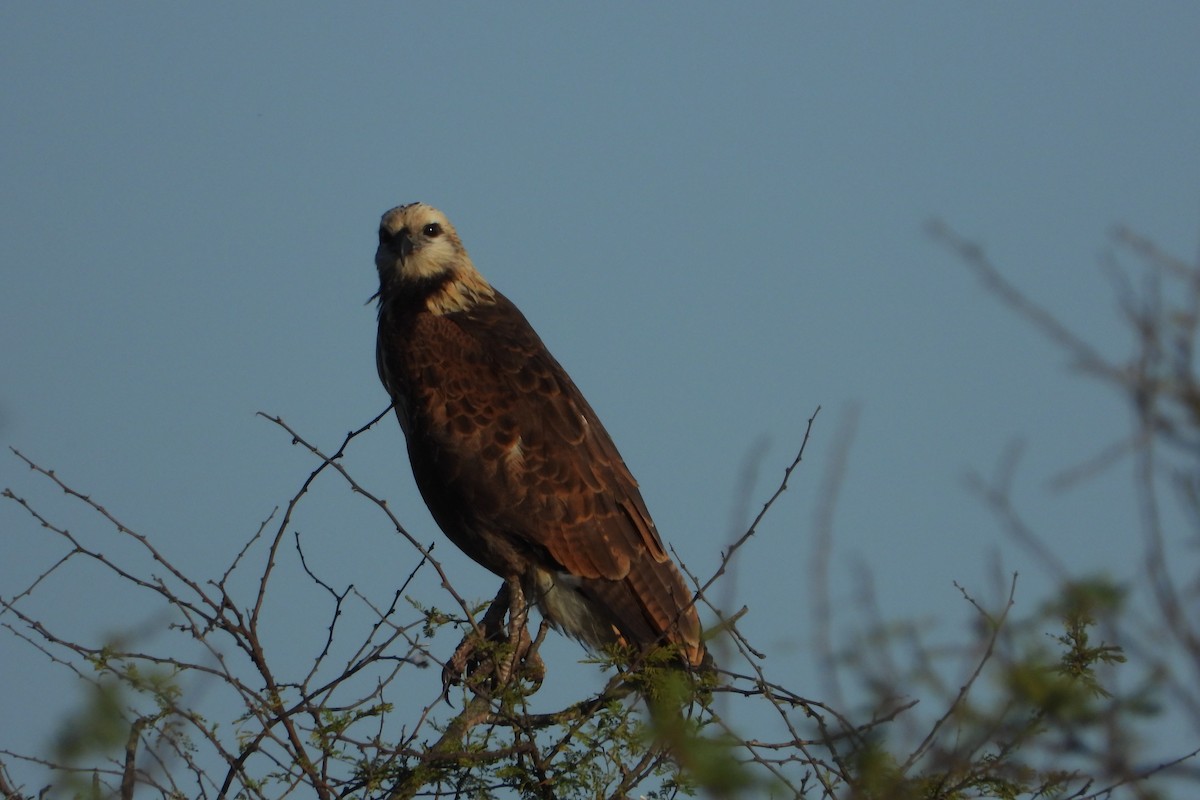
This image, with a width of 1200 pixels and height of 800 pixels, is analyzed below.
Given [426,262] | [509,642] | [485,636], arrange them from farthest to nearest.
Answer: [426,262]
[485,636]
[509,642]

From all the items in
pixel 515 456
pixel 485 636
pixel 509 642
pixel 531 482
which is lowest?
pixel 509 642

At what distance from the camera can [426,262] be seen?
772 cm

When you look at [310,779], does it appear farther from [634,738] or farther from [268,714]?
[634,738]

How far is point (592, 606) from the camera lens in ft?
21.9

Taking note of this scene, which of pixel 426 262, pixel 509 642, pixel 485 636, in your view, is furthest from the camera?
pixel 426 262

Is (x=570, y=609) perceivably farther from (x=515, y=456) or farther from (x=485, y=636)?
(x=515, y=456)

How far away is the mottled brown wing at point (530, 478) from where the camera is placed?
6633mm

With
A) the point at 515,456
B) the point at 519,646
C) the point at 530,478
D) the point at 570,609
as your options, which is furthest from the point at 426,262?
the point at 519,646

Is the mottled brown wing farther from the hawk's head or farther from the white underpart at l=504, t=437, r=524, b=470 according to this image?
the hawk's head

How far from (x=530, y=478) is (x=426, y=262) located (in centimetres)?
157

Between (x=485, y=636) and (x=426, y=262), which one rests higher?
(x=426, y=262)

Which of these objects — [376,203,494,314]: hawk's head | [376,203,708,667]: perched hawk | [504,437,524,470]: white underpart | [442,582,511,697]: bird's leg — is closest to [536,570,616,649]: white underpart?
[376,203,708,667]: perched hawk

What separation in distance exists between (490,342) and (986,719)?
450 cm

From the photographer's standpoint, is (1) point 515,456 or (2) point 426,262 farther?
(2) point 426,262
